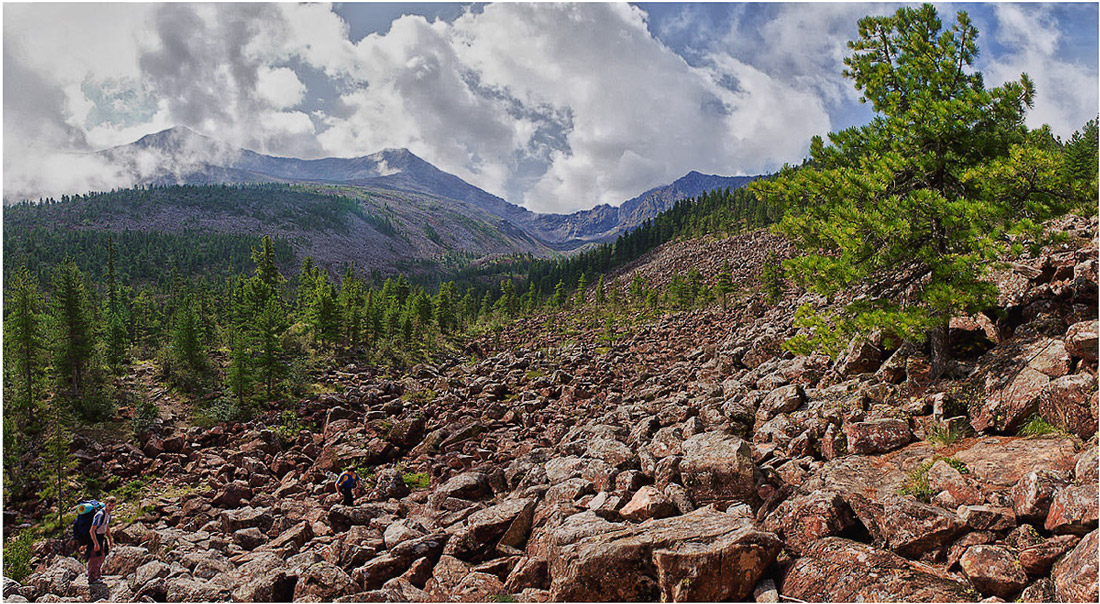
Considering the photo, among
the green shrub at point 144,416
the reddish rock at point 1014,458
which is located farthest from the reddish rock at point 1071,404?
the green shrub at point 144,416

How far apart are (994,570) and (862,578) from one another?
1510mm

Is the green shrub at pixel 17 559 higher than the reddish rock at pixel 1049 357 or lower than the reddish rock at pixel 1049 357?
lower

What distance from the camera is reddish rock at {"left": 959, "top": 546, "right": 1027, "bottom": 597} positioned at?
6297 mm

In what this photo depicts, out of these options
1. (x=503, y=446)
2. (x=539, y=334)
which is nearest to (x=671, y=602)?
(x=503, y=446)

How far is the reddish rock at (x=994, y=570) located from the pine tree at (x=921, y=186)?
6357 millimetres

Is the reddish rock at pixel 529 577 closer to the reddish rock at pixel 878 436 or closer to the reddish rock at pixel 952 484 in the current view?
the reddish rock at pixel 952 484

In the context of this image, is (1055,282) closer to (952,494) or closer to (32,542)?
(952,494)

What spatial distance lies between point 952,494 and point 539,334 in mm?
69341

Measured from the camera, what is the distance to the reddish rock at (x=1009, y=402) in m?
9.67

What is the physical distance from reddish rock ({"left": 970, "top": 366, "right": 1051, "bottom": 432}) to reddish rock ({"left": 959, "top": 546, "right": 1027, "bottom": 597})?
166 inches

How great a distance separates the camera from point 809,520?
830 cm

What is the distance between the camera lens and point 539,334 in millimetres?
77188

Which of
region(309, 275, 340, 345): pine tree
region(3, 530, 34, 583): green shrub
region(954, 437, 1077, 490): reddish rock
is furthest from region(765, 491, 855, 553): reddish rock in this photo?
region(309, 275, 340, 345): pine tree

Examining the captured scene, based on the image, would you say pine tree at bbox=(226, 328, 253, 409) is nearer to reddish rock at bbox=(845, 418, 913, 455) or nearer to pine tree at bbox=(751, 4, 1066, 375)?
pine tree at bbox=(751, 4, 1066, 375)
